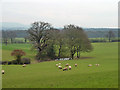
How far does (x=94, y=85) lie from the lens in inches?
616

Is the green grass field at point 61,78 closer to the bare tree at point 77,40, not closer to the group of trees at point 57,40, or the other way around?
the bare tree at point 77,40

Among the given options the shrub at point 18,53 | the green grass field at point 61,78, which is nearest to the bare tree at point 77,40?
the shrub at point 18,53

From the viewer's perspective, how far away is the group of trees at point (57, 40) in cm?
5581

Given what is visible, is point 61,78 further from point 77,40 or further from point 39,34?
point 39,34

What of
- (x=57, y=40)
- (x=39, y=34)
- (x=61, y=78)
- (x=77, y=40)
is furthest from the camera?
(x=39, y=34)

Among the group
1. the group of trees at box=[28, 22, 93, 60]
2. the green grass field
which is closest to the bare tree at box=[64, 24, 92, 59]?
the group of trees at box=[28, 22, 93, 60]

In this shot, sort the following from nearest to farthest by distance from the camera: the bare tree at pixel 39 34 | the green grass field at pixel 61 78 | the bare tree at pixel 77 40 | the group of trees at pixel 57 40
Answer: the green grass field at pixel 61 78, the bare tree at pixel 77 40, the group of trees at pixel 57 40, the bare tree at pixel 39 34

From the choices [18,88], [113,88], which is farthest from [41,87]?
[113,88]

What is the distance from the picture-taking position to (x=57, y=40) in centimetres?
5722

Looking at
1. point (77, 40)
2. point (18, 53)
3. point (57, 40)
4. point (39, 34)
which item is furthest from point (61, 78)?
point (39, 34)

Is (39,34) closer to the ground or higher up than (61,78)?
higher up

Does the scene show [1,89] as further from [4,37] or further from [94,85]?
[4,37]

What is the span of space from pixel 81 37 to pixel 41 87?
136 feet

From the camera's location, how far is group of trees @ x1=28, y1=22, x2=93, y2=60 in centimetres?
5581
